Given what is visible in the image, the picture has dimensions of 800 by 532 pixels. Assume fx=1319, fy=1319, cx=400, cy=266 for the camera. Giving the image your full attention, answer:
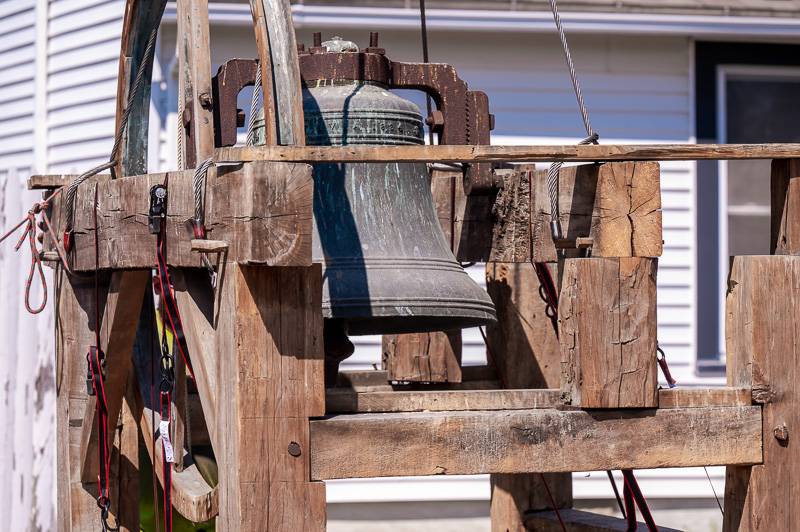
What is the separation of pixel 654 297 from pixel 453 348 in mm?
1911

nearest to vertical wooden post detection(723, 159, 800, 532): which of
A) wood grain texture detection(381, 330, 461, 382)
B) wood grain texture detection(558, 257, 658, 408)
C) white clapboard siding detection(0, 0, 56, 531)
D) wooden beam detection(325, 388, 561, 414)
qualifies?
wood grain texture detection(558, 257, 658, 408)

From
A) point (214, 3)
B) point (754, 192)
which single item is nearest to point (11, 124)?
point (214, 3)

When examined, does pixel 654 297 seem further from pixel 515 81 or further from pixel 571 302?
pixel 515 81

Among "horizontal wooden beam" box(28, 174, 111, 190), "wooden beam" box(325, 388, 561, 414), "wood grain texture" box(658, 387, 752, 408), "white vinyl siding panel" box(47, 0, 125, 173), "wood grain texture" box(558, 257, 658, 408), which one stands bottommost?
"wooden beam" box(325, 388, 561, 414)

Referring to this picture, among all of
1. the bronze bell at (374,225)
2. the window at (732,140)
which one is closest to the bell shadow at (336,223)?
the bronze bell at (374,225)

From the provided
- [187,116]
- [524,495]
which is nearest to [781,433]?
[524,495]

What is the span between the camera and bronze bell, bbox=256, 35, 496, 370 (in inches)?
132

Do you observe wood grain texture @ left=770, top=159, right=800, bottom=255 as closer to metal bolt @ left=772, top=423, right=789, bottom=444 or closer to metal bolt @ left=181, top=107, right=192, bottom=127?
metal bolt @ left=772, top=423, right=789, bottom=444

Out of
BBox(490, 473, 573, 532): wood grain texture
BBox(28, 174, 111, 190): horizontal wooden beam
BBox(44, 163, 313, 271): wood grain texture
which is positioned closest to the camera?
BBox(44, 163, 313, 271): wood grain texture

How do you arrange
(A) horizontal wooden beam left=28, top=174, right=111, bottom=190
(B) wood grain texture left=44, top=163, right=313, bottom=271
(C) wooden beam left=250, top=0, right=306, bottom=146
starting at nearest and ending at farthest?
(B) wood grain texture left=44, top=163, right=313, bottom=271 → (C) wooden beam left=250, top=0, right=306, bottom=146 → (A) horizontal wooden beam left=28, top=174, right=111, bottom=190

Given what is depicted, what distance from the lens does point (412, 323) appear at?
3.66 meters

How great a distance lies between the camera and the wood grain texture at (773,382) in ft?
9.80

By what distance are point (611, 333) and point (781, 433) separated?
1.50ft

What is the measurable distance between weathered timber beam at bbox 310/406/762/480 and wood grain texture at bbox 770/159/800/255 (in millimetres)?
404
